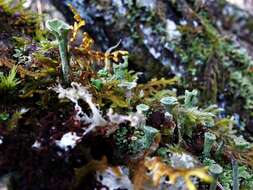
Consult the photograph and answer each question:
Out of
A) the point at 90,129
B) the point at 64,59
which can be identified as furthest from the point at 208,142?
the point at 64,59

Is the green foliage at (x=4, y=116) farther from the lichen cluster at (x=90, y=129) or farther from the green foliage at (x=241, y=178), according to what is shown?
the green foliage at (x=241, y=178)

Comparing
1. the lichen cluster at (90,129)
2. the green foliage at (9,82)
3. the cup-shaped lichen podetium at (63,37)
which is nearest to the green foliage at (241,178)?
the lichen cluster at (90,129)

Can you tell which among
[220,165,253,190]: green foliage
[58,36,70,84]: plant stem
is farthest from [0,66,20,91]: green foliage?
[220,165,253,190]: green foliage

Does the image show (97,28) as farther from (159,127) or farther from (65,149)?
(65,149)

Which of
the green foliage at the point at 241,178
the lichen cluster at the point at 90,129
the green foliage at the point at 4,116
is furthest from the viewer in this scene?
the green foliage at the point at 241,178

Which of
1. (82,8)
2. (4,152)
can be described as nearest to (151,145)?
(4,152)
